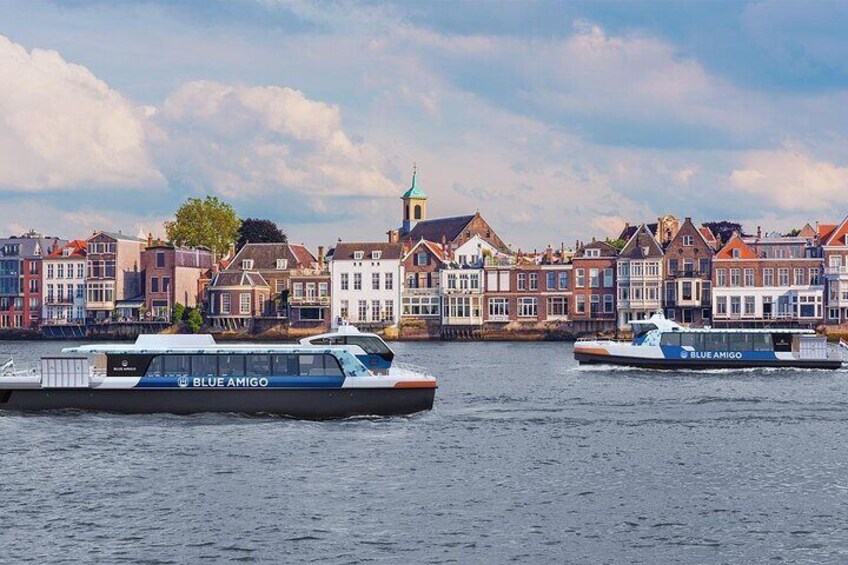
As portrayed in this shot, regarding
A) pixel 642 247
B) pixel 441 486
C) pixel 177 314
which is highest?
pixel 642 247

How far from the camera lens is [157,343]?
47969 millimetres

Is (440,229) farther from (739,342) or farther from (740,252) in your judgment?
(739,342)

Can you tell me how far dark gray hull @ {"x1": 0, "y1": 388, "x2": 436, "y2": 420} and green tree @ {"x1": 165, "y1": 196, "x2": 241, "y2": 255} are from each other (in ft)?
381

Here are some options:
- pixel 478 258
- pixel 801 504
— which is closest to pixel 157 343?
pixel 801 504

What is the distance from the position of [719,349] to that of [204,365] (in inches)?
1529

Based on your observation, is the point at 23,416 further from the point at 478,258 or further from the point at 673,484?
the point at 478,258

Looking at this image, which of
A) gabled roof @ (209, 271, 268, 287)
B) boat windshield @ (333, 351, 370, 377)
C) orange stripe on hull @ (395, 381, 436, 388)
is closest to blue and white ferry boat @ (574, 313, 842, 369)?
orange stripe on hull @ (395, 381, 436, 388)

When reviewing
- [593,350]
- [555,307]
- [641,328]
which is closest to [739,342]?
[641,328]

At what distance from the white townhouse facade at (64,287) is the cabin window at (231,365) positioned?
349ft

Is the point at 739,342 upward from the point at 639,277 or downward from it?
downward

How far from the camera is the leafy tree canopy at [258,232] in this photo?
174125 millimetres

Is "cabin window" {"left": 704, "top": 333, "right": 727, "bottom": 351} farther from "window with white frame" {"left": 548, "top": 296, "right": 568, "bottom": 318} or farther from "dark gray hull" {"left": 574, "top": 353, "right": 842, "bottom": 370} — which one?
"window with white frame" {"left": 548, "top": 296, "right": 568, "bottom": 318}

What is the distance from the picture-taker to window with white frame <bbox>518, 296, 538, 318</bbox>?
139375mm

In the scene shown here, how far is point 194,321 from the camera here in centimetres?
14200
